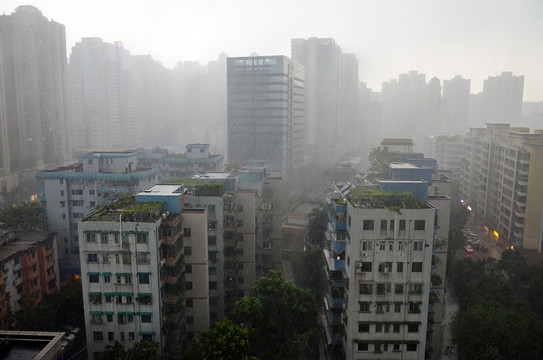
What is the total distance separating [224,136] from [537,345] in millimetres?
64862

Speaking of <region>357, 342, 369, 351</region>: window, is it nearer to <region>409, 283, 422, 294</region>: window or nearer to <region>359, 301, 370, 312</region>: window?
<region>359, 301, 370, 312</region>: window

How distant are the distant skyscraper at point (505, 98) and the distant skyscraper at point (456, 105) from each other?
10.9 m

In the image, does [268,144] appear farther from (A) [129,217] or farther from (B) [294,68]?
(A) [129,217]

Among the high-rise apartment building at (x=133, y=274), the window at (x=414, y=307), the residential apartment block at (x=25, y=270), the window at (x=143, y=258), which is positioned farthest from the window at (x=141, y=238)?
the window at (x=414, y=307)

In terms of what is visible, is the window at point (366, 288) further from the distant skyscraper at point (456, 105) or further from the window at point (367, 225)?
the distant skyscraper at point (456, 105)

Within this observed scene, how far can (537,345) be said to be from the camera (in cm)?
1611

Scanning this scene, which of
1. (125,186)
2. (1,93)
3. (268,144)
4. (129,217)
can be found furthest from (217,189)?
(1,93)

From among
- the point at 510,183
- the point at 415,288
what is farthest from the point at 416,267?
the point at 510,183

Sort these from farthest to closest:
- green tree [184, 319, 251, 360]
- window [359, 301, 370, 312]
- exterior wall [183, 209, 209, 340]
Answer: exterior wall [183, 209, 209, 340]
window [359, 301, 370, 312]
green tree [184, 319, 251, 360]

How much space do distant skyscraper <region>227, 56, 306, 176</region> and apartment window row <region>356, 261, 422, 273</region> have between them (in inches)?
1394

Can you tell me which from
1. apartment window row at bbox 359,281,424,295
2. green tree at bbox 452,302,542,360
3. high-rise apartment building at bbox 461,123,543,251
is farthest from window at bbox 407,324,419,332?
high-rise apartment building at bbox 461,123,543,251

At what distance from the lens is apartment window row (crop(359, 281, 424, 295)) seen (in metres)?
14.7

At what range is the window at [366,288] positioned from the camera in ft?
48.4

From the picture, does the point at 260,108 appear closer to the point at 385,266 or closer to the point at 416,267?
the point at 385,266
